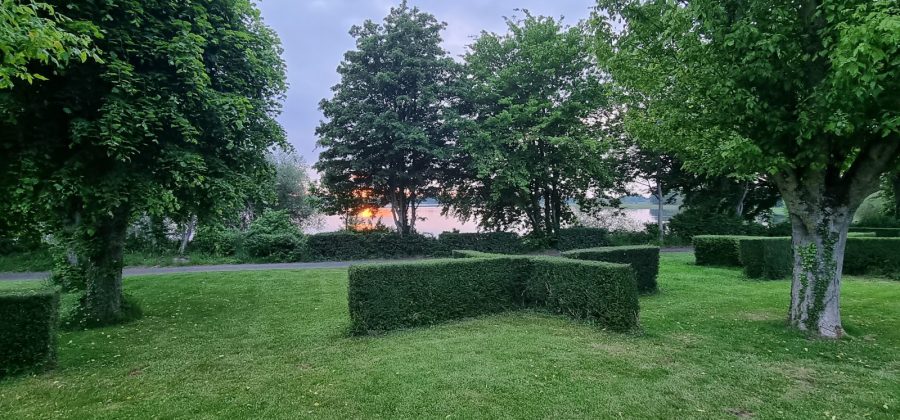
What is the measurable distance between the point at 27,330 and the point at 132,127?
2810 mm

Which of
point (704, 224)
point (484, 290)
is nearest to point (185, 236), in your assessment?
point (484, 290)

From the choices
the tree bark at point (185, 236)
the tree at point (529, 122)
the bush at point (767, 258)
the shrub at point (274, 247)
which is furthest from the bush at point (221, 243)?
the bush at point (767, 258)

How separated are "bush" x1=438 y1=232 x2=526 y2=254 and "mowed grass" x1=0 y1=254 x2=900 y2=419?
37.5 feet

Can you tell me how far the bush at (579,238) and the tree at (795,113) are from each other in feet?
44.6

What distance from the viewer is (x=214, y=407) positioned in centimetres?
401

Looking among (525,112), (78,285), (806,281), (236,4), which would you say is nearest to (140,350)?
(78,285)

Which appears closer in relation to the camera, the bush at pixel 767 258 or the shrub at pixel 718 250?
the bush at pixel 767 258

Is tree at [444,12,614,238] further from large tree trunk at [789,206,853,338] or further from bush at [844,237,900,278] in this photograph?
large tree trunk at [789,206,853,338]

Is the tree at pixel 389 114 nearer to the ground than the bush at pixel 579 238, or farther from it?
farther from it

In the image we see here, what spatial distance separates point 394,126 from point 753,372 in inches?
623

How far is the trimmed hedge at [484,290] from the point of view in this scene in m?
6.59

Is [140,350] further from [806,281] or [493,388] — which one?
[806,281]

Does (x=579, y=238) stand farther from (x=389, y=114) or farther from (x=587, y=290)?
(x=587, y=290)

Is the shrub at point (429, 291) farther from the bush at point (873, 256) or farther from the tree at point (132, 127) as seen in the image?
the bush at point (873, 256)
